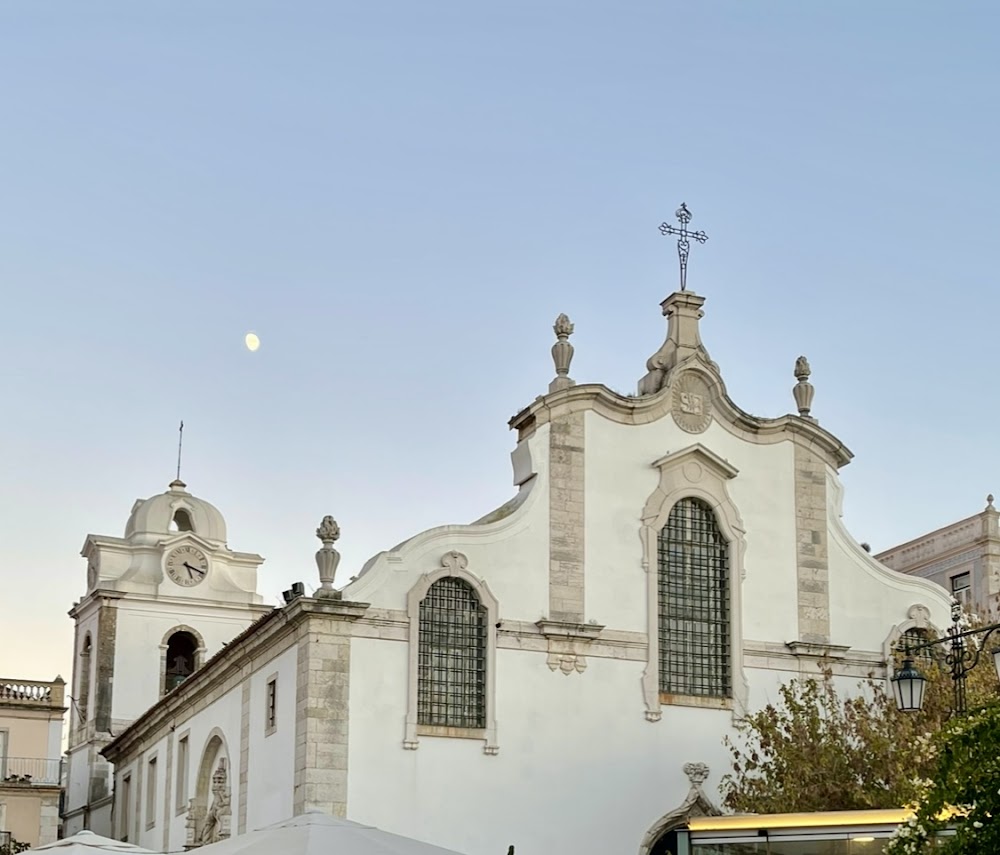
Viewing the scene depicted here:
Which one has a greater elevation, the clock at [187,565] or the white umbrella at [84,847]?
the clock at [187,565]

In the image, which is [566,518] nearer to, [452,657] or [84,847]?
[452,657]

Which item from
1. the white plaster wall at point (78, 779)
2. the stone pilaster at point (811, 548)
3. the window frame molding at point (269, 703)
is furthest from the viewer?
the white plaster wall at point (78, 779)

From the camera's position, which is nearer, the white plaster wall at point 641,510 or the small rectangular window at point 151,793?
the white plaster wall at point 641,510

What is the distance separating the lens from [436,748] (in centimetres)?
3134

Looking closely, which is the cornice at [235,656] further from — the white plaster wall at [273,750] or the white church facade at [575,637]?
the white plaster wall at [273,750]

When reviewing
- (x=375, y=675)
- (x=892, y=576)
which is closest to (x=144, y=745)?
(x=375, y=675)

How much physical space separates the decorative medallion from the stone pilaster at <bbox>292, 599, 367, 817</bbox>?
25.8 ft

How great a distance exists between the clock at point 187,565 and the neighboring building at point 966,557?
68.7 feet

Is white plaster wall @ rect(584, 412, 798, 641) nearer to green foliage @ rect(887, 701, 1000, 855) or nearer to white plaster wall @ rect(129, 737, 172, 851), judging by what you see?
white plaster wall @ rect(129, 737, 172, 851)

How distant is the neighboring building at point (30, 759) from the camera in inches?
1972

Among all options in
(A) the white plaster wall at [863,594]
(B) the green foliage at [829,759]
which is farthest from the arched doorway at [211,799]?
(A) the white plaster wall at [863,594]

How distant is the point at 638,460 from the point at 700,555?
2231 millimetres

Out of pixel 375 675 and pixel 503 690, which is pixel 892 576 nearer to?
pixel 503 690

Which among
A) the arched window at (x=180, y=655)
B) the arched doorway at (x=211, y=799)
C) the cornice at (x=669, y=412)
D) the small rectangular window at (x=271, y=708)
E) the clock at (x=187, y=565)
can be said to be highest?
the clock at (x=187, y=565)
